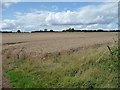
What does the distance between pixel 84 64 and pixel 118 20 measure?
4.49 metres

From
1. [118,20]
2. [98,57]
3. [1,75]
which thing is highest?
[118,20]

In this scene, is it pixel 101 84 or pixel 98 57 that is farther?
pixel 98 57

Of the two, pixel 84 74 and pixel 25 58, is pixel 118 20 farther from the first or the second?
pixel 25 58

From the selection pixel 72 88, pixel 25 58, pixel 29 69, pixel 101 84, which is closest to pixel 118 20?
pixel 101 84

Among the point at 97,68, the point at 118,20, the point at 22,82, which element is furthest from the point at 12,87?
the point at 118,20

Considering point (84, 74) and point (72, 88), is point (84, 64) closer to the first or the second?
point (84, 74)

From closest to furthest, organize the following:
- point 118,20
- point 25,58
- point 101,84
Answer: point 118,20
point 101,84
point 25,58

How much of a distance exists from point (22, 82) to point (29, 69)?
3111 millimetres

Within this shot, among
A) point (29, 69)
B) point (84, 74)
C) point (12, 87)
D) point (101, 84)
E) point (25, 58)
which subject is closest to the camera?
point (101, 84)

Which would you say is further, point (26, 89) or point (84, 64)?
point (84, 64)

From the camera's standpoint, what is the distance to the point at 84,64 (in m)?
14.0

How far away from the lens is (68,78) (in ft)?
42.2

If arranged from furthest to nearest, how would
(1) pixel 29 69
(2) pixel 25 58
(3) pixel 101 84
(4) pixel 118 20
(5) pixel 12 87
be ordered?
(2) pixel 25 58 → (1) pixel 29 69 → (5) pixel 12 87 → (3) pixel 101 84 → (4) pixel 118 20

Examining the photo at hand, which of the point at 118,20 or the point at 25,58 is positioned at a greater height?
the point at 118,20
